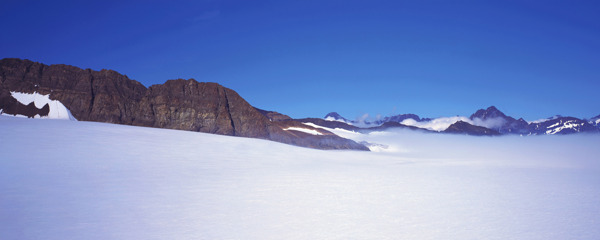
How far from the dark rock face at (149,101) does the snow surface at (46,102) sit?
1259mm

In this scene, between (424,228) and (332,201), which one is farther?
(332,201)

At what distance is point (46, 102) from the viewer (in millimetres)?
46500

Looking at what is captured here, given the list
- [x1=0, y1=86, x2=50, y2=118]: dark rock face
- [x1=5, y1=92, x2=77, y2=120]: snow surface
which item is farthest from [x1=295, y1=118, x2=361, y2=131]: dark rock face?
[x1=0, y1=86, x2=50, y2=118]: dark rock face

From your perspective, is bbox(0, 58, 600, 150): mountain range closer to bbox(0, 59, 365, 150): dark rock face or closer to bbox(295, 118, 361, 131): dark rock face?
bbox(0, 59, 365, 150): dark rock face

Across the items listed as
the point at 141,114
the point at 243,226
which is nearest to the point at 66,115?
the point at 141,114

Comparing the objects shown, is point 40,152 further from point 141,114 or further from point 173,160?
point 141,114

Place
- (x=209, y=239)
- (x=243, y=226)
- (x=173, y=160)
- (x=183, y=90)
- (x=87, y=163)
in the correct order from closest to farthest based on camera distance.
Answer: (x=209, y=239)
(x=243, y=226)
(x=87, y=163)
(x=173, y=160)
(x=183, y=90)

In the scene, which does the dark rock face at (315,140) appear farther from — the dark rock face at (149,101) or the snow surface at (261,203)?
the snow surface at (261,203)

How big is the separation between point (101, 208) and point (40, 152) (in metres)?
10.2

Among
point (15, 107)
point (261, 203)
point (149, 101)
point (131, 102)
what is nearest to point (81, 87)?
point (131, 102)

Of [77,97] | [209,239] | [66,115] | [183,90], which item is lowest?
[209,239]

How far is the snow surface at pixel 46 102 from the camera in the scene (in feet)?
146

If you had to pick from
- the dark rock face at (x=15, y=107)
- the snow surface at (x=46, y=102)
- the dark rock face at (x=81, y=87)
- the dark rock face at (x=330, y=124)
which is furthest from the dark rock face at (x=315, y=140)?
the dark rock face at (x=330, y=124)

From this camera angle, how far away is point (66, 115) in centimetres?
4722
